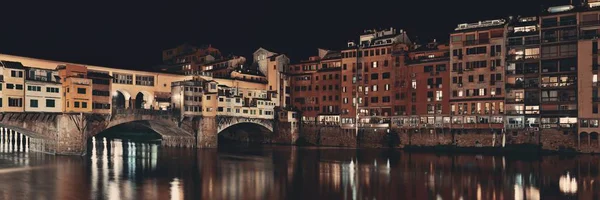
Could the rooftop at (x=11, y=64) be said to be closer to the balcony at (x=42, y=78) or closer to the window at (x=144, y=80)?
the balcony at (x=42, y=78)

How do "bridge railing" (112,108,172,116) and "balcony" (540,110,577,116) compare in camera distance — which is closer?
"bridge railing" (112,108,172,116)

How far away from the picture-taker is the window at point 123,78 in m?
84.8

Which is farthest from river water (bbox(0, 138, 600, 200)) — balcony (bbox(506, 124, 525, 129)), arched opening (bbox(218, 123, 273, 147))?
arched opening (bbox(218, 123, 273, 147))

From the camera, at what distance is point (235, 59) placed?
118 metres

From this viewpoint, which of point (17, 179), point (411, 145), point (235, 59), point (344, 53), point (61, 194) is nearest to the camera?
point (61, 194)

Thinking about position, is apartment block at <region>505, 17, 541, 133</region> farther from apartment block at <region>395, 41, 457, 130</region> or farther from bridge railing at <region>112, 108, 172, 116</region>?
bridge railing at <region>112, 108, 172, 116</region>

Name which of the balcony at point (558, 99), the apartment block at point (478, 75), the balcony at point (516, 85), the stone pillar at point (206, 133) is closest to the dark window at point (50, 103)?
the stone pillar at point (206, 133)

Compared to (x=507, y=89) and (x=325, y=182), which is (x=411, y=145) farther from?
(x=325, y=182)

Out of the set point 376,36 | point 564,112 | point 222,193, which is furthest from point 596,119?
point 222,193

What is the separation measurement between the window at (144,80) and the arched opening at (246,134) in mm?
21978

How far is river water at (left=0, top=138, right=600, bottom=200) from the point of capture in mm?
44094

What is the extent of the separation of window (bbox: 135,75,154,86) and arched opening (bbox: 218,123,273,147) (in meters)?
22.0

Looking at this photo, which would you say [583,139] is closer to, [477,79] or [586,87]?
[586,87]

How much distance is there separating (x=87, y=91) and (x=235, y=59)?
153 feet
